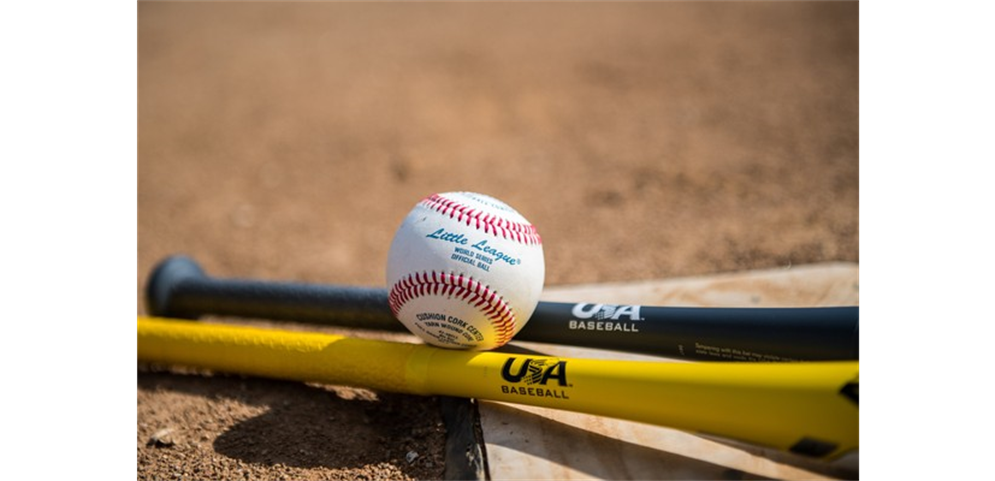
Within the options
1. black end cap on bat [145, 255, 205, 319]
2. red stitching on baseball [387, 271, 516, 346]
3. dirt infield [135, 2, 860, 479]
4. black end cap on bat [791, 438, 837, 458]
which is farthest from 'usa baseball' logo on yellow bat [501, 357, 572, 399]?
black end cap on bat [145, 255, 205, 319]

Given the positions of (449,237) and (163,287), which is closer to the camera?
(449,237)

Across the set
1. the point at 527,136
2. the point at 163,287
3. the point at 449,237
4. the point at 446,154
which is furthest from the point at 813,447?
the point at 527,136

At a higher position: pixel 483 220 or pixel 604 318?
pixel 483 220

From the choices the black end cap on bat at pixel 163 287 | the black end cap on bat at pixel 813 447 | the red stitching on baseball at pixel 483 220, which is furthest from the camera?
the black end cap on bat at pixel 163 287

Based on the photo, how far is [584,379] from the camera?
1979 millimetres

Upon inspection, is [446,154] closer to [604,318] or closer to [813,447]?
[604,318]

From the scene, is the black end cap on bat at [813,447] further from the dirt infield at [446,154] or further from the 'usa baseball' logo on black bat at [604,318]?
the dirt infield at [446,154]

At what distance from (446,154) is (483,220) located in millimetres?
3017

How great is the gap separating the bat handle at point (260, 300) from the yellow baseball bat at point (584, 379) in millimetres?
200

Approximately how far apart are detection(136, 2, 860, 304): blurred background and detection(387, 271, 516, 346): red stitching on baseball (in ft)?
5.37

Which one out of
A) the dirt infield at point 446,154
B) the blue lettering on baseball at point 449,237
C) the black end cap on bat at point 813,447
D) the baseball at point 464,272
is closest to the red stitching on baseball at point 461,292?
the baseball at point 464,272

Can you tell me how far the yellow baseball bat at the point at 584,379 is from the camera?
1.66m

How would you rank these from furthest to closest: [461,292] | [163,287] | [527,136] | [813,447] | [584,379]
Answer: [527,136] < [163,287] < [461,292] < [584,379] < [813,447]

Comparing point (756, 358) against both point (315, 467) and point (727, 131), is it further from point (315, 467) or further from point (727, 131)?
point (727, 131)
